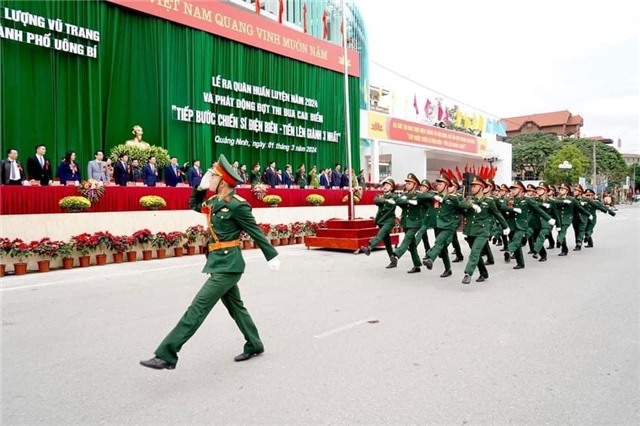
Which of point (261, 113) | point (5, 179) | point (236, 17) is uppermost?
point (236, 17)

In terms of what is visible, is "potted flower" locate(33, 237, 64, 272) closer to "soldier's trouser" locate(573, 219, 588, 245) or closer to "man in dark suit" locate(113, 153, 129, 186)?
"man in dark suit" locate(113, 153, 129, 186)

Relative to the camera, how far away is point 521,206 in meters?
10.4

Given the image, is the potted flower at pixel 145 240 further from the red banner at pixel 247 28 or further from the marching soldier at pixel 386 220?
the red banner at pixel 247 28

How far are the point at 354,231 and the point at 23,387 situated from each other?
930 cm

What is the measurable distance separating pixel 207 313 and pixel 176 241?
27.0 feet

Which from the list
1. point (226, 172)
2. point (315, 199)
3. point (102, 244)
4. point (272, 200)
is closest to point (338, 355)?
point (226, 172)

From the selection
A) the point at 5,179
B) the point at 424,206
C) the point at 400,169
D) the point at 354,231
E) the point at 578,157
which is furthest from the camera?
the point at 578,157

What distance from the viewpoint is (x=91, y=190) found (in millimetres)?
10195

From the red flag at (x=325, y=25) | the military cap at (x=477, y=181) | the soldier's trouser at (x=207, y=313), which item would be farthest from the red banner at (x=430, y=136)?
the soldier's trouser at (x=207, y=313)

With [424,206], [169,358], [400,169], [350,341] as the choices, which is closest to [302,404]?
[169,358]

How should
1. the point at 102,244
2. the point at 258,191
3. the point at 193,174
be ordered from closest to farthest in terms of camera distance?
the point at 102,244 → the point at 258,191 → the point at 193,174

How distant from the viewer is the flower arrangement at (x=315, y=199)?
1605 cm

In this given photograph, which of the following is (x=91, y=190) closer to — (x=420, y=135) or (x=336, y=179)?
(x=336, y=179)

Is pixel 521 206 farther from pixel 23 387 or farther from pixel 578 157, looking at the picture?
pixel 578 157
